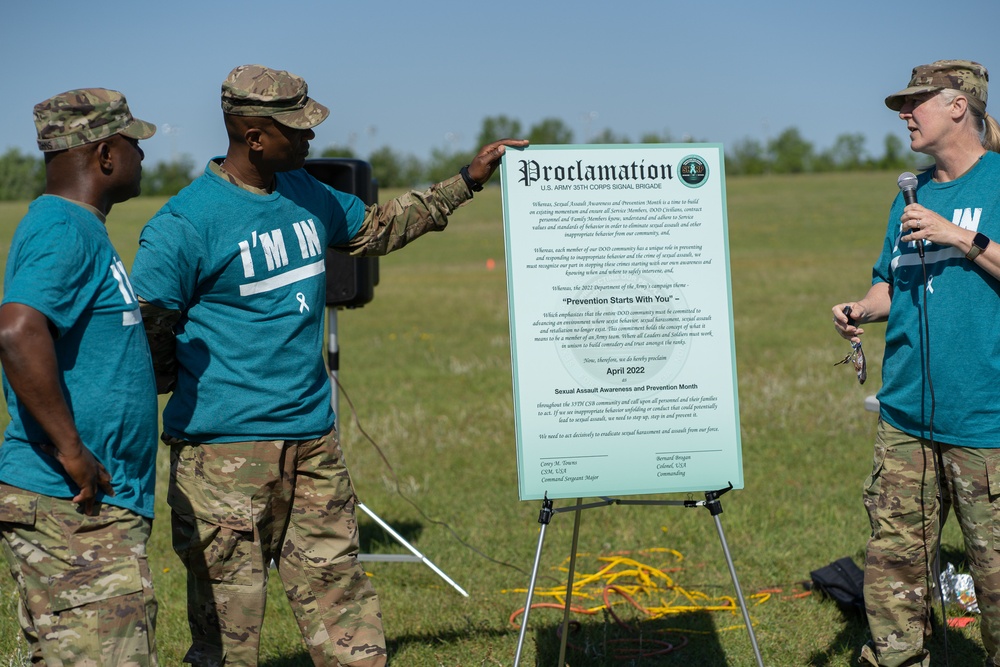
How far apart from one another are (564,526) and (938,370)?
3738 mm

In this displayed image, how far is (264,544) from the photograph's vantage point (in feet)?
13.9

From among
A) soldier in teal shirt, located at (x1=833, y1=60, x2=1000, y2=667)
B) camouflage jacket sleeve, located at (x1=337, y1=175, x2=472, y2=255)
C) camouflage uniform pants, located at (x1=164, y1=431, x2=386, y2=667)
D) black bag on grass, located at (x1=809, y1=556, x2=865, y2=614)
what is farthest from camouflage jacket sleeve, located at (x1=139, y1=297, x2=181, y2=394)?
black bag on grass, located at (x1=809, y1=556, x2=865, y2=614)

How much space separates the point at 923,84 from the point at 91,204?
316cm

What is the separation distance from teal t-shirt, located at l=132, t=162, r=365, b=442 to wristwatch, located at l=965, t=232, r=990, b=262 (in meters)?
2.52

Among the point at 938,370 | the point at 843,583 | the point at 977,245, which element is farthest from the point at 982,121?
the point at 843,583

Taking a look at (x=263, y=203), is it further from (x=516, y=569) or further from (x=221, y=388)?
(x=516, y=569)

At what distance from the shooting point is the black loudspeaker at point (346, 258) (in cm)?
637

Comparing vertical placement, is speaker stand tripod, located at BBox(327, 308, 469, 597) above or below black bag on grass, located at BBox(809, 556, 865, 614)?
above

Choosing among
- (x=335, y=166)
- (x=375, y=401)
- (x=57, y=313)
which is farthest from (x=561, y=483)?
(x=375, y=401)

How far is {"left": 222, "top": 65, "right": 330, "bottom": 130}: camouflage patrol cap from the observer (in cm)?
386

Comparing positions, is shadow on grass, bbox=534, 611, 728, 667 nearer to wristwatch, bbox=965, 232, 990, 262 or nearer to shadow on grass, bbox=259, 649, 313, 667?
shadow on grass, bbox=259, 649, 313, 667

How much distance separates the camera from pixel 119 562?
10.6 feet

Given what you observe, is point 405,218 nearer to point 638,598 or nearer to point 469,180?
point 469,180

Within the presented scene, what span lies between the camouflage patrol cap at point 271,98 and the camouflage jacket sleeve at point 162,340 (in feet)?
2.61
